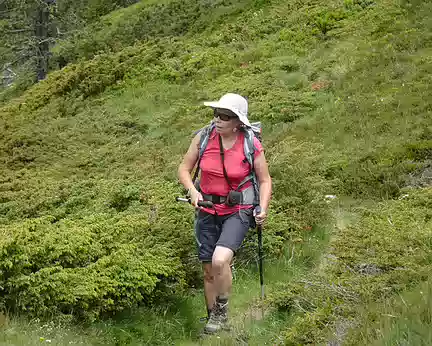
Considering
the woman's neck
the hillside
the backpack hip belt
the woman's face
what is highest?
the woman's face

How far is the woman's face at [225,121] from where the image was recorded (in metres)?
5.29

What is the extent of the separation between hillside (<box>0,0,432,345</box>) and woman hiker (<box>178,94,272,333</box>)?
19.0 inches

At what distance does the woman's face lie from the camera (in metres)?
5.29

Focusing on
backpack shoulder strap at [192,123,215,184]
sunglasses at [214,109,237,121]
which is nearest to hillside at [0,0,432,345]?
backpack shoulder strap at [192,123,215,184]

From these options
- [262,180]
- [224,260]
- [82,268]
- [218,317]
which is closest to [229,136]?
[262,180]

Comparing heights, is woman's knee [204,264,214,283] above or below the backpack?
below

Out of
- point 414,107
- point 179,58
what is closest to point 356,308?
point 414,107

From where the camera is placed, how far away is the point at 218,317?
17.4ft

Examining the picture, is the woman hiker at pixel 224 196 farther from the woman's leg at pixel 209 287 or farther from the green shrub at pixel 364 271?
the green shrub at pixel 364 271

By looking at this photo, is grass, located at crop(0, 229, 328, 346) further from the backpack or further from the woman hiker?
the backpack

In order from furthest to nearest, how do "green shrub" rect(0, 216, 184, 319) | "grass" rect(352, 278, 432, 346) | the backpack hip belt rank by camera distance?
the backpack hip belt, "green shrub" rect(0, 216, 184, 319), "grass" rect(352, 278, 432, 346)

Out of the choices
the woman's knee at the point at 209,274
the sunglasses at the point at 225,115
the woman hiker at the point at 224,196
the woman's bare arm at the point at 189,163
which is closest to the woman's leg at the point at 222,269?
the woman hiker at the point at 224,196

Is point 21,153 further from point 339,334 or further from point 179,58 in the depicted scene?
point 339,334

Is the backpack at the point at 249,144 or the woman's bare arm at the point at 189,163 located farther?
the woman's bare arm at the point at 189,163
